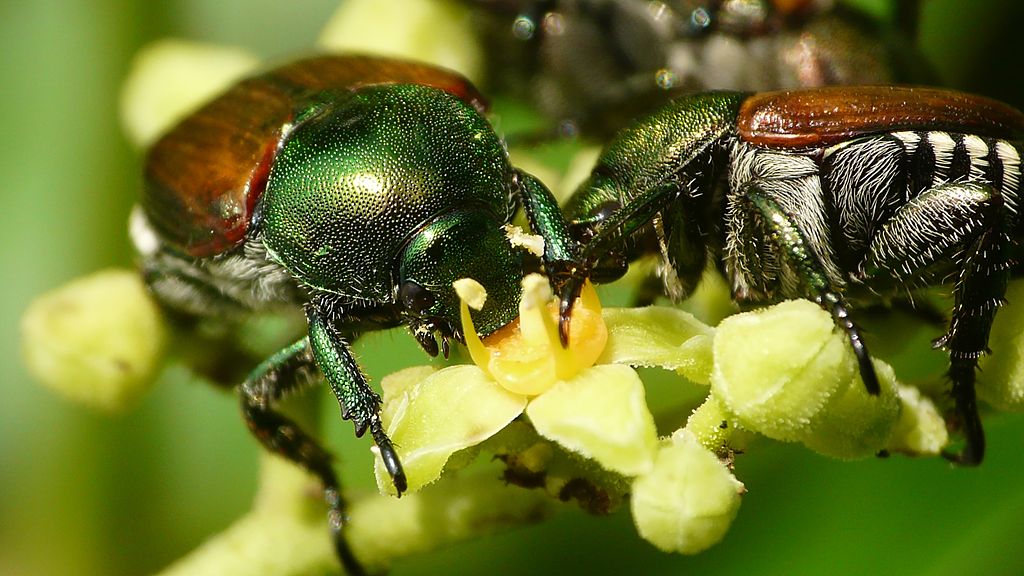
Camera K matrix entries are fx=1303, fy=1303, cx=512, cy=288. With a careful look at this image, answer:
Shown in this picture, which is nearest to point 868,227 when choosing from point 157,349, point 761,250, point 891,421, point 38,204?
point 761,250

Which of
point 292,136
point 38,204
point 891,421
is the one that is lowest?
point 38,204

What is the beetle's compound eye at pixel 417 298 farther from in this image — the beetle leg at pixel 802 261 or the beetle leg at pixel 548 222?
the beetle leg at pixel 802 261

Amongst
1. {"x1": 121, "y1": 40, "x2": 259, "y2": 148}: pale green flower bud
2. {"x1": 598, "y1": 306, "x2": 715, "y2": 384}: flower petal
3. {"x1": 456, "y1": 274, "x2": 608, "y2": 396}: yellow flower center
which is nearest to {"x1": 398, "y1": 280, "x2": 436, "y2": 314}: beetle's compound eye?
{"x1": 456, "y1": 274, "x2": 608, "y2": 396}: yellow flower center

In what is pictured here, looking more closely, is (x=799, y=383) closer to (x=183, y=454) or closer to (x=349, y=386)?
(x=349, y=386)

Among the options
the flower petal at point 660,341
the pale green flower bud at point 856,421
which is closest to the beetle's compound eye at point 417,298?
the flower petal at point 660,341

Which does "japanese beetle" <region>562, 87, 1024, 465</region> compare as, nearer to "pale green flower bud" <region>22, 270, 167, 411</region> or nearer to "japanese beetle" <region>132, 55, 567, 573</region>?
"japanese beetle" <region>132, 55, 567, 573</region>

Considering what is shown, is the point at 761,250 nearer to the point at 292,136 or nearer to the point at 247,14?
the point at 292,136
